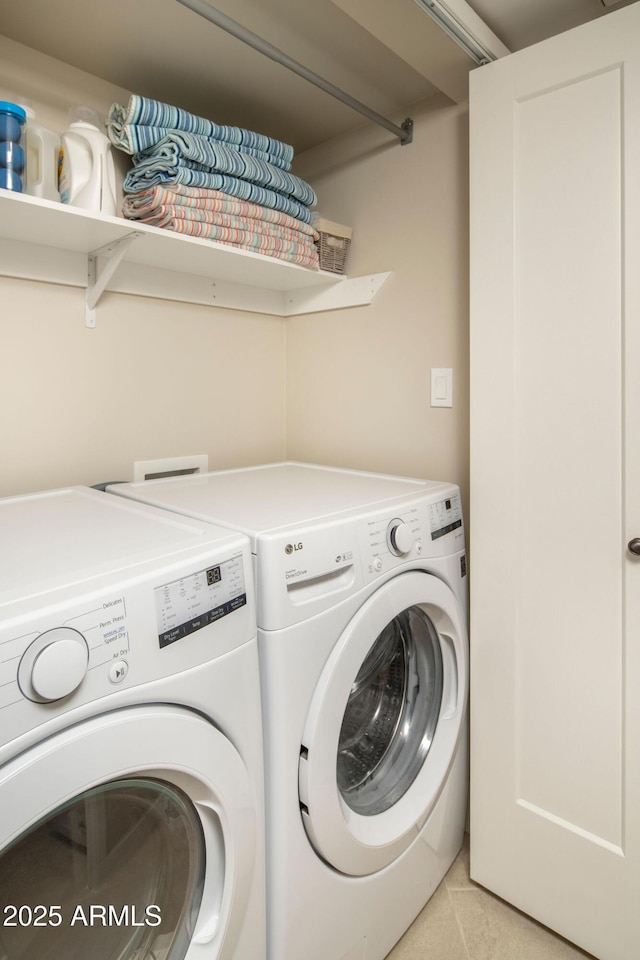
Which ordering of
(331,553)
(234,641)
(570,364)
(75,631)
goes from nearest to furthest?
(75,631), (234,641), (331,553), (570,364)

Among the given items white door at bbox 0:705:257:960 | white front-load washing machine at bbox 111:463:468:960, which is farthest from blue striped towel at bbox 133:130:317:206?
white door at bbox 0:705:257:960

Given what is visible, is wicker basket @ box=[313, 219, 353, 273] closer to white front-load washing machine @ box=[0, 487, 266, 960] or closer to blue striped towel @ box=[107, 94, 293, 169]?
blue striped towel @ box=[107, 94, 293, 169]

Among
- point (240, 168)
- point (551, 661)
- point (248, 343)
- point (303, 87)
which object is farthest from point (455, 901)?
point (303, 87)

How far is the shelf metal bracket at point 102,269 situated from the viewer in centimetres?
139

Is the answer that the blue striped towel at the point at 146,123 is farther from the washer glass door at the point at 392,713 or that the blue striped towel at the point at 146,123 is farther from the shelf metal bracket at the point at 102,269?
the washer glass door at the point at 392,713

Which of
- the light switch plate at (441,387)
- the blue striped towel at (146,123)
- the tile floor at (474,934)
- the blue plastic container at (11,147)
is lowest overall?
the tile floor at (474,934)

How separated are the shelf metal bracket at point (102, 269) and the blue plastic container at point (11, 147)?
0.26 meters

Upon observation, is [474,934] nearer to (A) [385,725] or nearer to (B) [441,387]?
(A) [385,725]

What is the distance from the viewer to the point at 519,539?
1.38 metres

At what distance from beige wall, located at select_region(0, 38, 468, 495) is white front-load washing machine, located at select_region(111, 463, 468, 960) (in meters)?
0.25

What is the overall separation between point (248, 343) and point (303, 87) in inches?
31.9

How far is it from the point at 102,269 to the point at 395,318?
35.6 inches

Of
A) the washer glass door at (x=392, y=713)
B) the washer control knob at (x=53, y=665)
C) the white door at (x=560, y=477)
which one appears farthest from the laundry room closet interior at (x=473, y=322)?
the washer control knob at (x=53, y=665)

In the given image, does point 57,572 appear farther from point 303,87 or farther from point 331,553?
point 303,87
